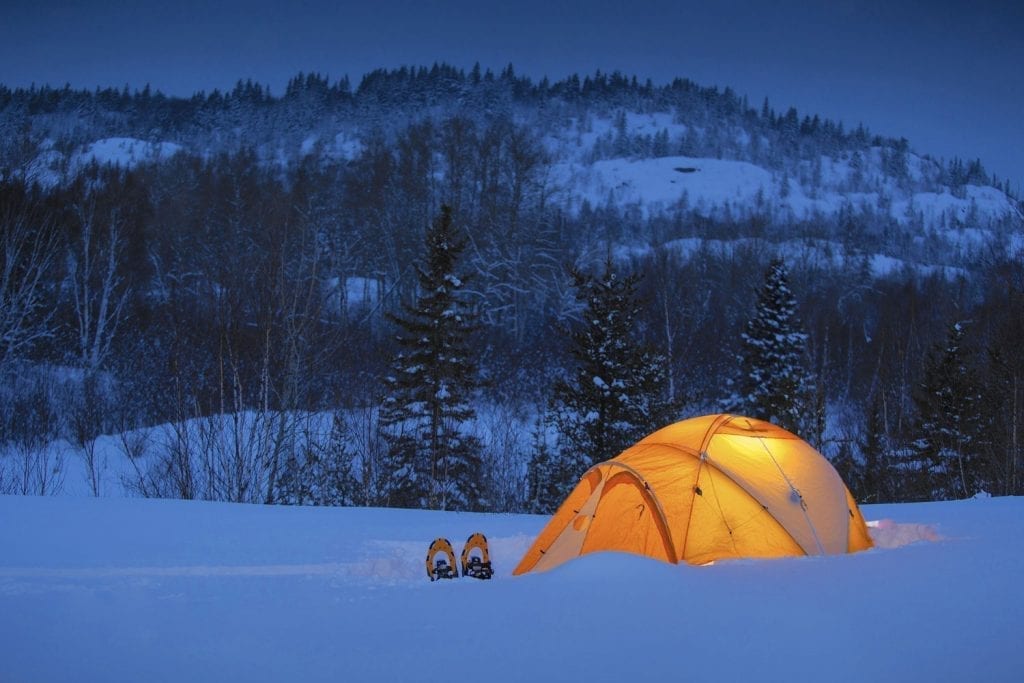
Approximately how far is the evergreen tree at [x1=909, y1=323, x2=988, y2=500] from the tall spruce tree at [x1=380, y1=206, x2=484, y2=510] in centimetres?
1232

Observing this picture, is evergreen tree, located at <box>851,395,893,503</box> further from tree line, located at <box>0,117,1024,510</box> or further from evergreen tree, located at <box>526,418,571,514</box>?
evergreen tree, located at <box>526,418,571,514</box>

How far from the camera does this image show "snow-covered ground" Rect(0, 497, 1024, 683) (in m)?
3.67

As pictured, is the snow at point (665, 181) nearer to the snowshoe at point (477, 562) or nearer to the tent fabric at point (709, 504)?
the tent fabric at point (709, 504)

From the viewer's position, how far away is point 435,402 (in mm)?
16422

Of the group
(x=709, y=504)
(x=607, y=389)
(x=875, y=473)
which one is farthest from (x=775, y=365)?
(x=709, y=504)

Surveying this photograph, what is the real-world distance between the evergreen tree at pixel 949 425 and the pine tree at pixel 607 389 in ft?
27.0

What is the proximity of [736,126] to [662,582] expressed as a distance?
13210 centimetres

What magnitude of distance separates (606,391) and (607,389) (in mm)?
56

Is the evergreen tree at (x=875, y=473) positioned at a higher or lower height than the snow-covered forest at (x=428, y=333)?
lower

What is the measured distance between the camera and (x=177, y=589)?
5.14 metres

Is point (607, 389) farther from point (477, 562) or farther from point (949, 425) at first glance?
point (949, 425)

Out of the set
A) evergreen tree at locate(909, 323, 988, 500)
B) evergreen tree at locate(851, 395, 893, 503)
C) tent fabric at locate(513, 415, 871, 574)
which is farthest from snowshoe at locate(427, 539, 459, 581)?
evergreen tree at locate(851, 395, 893, 503)

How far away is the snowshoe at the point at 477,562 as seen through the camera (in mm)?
6527

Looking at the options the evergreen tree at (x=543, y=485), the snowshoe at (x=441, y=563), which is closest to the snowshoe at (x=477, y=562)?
the snowshoe at (x=441, y=563)
